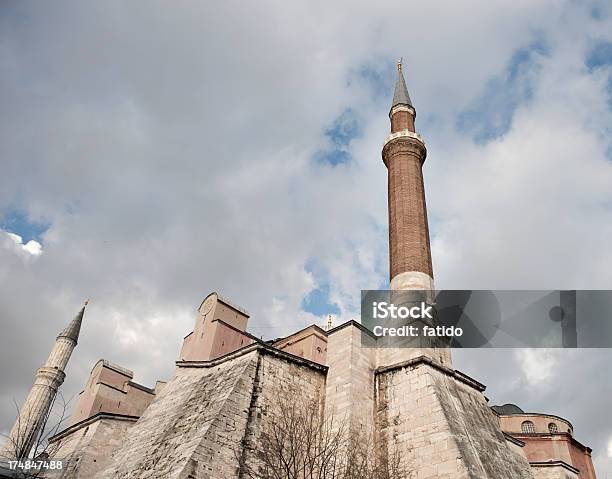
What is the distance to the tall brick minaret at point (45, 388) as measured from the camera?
22078 millimetres

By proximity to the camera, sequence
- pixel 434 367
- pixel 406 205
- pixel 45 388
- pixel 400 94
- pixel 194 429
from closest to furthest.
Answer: pixel 194 429 → pixel 434 367 → pixel 406 205 → pixel 400 94 → pixel 45 388

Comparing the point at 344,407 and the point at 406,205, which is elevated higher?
the point at 406,205

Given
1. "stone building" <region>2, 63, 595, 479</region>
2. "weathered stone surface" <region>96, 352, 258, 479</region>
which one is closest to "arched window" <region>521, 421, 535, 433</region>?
"stone building" <region>2, 63, 595, 479</region>

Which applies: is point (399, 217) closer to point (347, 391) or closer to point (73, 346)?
point (347, 391)

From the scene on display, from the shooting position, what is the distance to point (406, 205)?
53.6ft

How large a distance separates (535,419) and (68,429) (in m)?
19.3

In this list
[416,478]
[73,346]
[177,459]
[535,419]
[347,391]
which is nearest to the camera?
[177,459]

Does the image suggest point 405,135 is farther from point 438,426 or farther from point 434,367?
point 438,426

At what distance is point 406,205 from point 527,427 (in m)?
13.3

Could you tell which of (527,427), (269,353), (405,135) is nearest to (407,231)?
(405,135)

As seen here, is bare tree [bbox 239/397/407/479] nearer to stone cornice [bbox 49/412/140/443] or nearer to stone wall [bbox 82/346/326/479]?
stone wall [bbox 82/346/326/479]

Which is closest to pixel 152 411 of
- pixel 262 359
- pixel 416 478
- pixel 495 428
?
pixel 262 359

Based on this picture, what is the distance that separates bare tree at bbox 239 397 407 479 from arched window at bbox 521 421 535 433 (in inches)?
567

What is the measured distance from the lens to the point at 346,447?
10.7m
